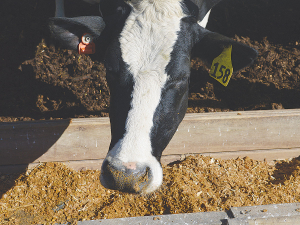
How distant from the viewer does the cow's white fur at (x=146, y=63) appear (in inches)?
53.3

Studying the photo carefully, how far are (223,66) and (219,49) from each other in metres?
0.14

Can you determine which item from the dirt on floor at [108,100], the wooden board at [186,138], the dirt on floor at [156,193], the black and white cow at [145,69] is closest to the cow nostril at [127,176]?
the black and white cow at [145,69]

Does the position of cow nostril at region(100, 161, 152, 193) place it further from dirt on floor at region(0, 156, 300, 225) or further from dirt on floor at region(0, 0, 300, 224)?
dirt on floor at region(0, 156, 300, 225)

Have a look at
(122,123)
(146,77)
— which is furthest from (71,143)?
(146,77)

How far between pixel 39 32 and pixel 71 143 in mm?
2130

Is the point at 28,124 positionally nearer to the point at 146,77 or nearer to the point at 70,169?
the point at 70,169

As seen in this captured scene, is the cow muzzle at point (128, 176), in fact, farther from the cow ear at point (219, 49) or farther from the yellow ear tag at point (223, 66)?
the cow ear at point (219, 49)

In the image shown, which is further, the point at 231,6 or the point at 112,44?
the point at 231,6

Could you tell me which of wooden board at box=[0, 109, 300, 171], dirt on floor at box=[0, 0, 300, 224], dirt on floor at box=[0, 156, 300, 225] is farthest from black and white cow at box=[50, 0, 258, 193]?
dirt on floor at box=[0, 156, 300, 225]

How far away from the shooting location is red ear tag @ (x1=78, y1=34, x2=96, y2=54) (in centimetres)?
194

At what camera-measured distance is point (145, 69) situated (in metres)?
1.47

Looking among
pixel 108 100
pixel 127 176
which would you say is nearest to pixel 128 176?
pixel 127 176

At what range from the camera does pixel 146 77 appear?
4.75 feet

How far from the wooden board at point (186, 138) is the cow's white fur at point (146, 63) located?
0.98 metres
